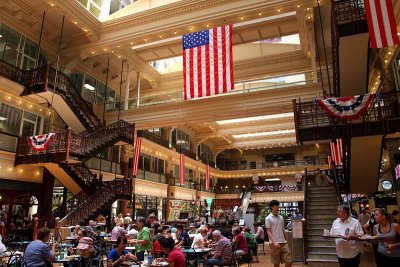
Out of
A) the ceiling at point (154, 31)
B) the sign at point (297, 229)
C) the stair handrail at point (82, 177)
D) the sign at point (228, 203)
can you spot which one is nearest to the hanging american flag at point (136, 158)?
the stair handrail at point (82, 177)

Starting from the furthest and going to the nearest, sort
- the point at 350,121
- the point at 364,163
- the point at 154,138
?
the point at 154,138 → the point at 364,163 → the point at 350,121

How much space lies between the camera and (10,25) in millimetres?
15422

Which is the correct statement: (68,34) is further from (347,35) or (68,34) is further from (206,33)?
(347,35)

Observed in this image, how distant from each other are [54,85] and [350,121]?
492 inches

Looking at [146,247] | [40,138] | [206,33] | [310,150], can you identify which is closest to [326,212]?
[146,247]

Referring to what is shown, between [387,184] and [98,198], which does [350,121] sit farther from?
[98,198]

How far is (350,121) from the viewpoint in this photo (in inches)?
442

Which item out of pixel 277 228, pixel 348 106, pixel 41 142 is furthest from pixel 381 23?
pixel 41 142

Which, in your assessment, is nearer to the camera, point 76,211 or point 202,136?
point 76,211

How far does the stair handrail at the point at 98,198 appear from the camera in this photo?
13796 millimetres

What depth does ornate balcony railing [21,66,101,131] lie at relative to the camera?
48.2ft

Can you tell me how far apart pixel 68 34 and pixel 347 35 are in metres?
14.0

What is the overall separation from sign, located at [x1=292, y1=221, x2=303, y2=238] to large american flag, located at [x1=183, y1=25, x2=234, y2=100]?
5.78 metres

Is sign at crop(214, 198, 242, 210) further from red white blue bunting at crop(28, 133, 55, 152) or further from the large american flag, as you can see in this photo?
red white blue bunting at crop(28, 133, 55, 152)
